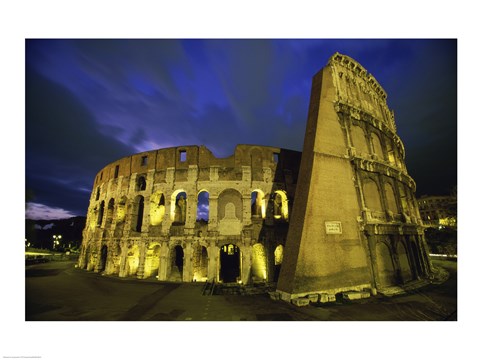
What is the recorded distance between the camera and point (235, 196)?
1714 cm

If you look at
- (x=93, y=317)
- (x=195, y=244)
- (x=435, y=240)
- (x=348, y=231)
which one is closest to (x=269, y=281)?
(x=195, y=244)

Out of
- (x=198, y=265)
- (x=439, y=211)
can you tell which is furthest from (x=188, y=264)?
(x=439, y=211)

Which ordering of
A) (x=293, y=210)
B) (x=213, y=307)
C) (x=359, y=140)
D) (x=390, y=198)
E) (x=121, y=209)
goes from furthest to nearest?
(x=121, y=209) < (x=390, y=198) < (x=359, y=140) < (x=293, y=210) < (x=213, y=307)

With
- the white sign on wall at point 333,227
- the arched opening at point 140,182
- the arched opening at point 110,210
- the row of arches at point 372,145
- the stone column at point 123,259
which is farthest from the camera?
the arched opening at point 110,210

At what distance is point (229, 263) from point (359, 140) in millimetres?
14629

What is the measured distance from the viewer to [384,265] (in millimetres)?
11930

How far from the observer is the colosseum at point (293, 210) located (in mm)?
10406

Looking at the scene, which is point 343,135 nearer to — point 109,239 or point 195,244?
point 195,244

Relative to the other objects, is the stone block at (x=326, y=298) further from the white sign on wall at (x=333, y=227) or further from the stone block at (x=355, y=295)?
the white sign on wall at (x=333, y=227)

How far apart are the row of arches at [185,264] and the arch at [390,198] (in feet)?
26.5

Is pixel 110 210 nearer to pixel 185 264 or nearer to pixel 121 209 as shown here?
pixel 121 209

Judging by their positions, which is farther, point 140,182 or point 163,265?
point 140,182

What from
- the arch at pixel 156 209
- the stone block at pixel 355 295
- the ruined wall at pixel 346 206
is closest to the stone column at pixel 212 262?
the arch at pixel 156 209

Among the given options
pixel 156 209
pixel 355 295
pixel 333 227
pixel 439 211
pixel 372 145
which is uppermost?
pixel 372 145
